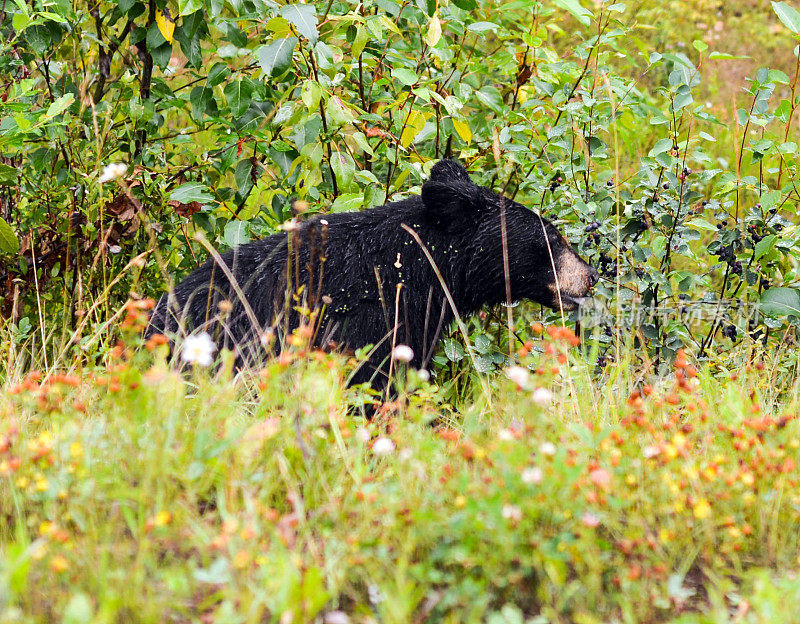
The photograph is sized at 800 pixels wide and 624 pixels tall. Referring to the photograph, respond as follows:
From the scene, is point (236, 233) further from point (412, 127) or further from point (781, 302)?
point (781, 302)

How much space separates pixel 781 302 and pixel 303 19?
2.63m

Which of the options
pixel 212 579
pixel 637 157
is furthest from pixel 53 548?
pixel 637 157

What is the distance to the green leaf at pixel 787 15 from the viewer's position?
3.81 m

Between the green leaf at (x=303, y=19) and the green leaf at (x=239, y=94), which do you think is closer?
the green leaf at (x=303, y=19)

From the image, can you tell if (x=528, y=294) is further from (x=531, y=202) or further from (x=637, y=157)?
(x=637, y=157)

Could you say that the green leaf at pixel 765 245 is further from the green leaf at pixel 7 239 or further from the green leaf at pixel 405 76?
the green leaf at pixel 7 239

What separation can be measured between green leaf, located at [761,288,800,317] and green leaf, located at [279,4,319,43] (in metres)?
2.50

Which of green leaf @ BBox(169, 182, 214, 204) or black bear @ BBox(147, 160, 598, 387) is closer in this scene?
black bear @ BBox(147, 160, 598, 387)

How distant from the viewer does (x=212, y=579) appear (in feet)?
5.82

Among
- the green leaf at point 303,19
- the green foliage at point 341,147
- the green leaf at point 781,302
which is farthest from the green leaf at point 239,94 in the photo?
the green leaf at point 781,302

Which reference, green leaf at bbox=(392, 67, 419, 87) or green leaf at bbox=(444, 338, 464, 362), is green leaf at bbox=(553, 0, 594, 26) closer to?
green leaf at bbox=(392, 67, 419, 87)

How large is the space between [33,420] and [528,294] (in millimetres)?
2424

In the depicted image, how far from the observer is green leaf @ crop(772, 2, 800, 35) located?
12.5 ft

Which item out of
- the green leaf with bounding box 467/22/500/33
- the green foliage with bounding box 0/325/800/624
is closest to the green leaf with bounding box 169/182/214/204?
the green leaf with bounding box 467/22/500/33
